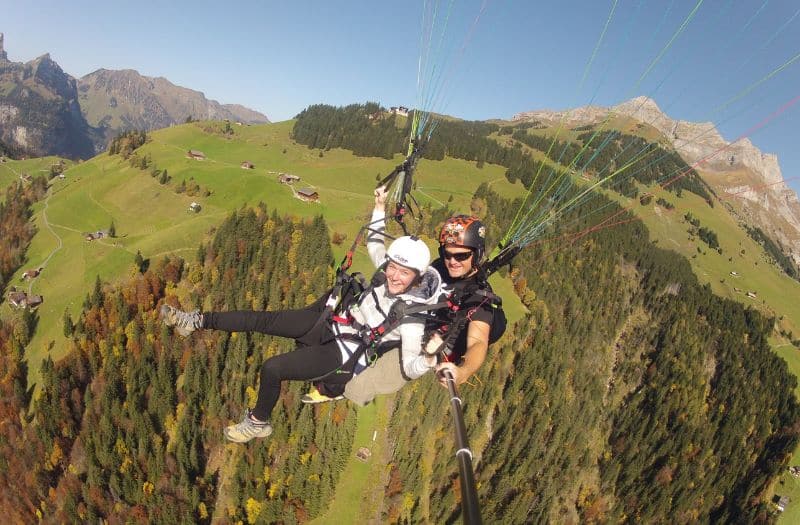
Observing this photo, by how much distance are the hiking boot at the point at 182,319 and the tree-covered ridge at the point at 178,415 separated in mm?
52005

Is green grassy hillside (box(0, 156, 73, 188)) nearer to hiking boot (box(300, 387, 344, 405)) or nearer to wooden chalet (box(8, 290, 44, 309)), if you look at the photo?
wooden chalet (box(8, 290, 44, 309))

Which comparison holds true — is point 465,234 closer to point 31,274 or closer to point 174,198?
point 174,198

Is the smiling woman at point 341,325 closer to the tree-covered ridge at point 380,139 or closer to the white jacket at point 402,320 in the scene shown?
the white jacket at point 402,320

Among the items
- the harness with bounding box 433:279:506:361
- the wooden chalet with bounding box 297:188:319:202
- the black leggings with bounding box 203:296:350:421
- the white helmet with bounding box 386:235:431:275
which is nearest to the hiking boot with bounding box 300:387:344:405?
the black leggings with bounding box 203:296:350:421

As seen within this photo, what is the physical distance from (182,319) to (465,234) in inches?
213

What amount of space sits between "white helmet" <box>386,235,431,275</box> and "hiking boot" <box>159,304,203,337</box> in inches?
151

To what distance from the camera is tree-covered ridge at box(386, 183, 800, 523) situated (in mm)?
Result: 70062

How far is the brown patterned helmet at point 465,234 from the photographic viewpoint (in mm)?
7973

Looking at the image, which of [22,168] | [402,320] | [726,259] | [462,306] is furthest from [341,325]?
[22,168]

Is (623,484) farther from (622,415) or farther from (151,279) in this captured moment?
(151,279)

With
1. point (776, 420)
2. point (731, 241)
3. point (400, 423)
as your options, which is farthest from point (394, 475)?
point (731, 241)

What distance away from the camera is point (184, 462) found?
61.4 m

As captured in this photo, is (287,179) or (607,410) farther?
(607,410)

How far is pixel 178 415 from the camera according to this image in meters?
66.4
